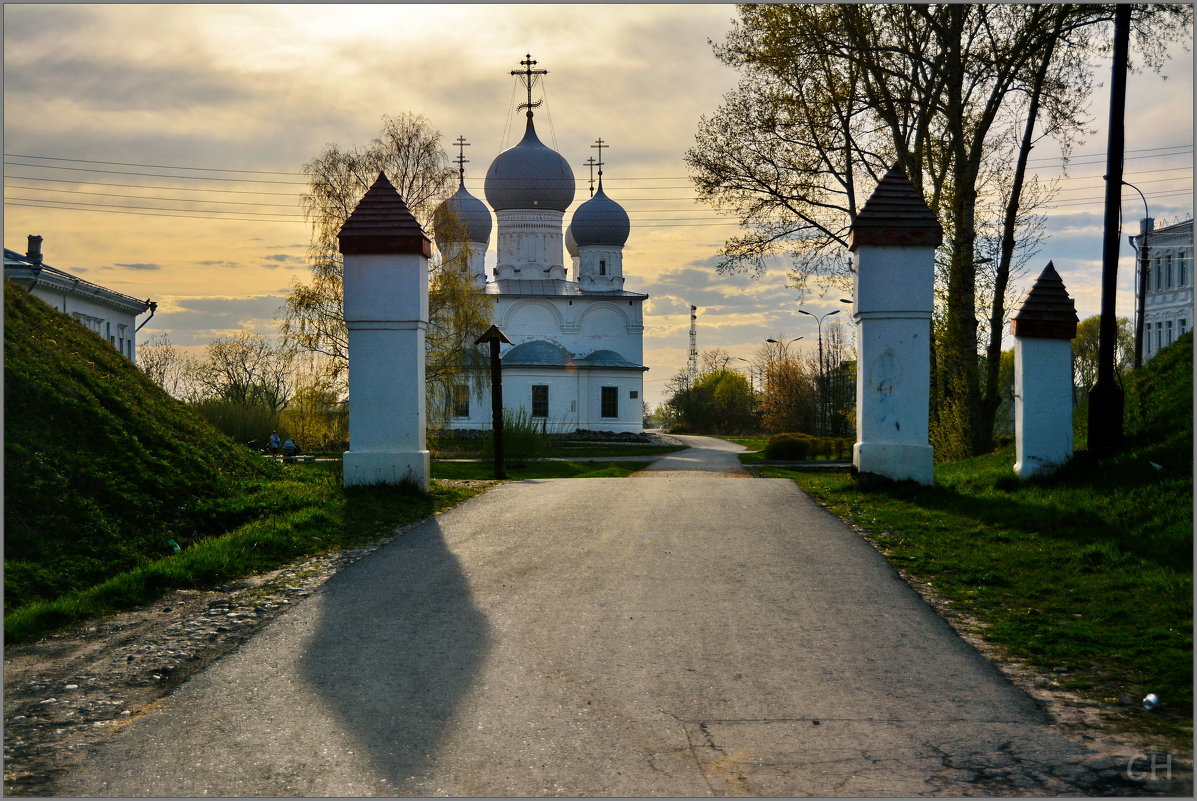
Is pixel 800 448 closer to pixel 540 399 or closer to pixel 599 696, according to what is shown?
pixel 540 399

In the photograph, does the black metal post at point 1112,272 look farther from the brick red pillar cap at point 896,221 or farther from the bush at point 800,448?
the bush at point 800,448

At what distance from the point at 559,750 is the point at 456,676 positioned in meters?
1.25

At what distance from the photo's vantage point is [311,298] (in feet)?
95.6

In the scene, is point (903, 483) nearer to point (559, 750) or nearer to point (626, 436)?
point (559, 750)

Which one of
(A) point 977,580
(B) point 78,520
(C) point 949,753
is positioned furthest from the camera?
(B) point 78,520

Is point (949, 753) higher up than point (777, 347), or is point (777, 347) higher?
point (777, 347)

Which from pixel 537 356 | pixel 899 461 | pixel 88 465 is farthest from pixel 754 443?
pixel 88 465

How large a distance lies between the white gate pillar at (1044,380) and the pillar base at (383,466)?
289 inches

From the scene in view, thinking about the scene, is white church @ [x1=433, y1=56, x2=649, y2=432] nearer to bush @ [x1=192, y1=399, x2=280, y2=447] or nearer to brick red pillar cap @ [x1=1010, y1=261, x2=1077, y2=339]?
bush @ [x1=192, y1=399, x2=280, y2=447]

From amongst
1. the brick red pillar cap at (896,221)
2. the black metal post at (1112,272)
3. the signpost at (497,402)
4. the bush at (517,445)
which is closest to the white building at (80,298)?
the bush at (517,445)

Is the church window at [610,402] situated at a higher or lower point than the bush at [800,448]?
higher

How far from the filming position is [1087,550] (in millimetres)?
8797

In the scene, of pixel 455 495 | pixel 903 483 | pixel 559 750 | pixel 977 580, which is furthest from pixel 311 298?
pixel 559 750

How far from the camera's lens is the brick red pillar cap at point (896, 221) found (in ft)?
45.4
